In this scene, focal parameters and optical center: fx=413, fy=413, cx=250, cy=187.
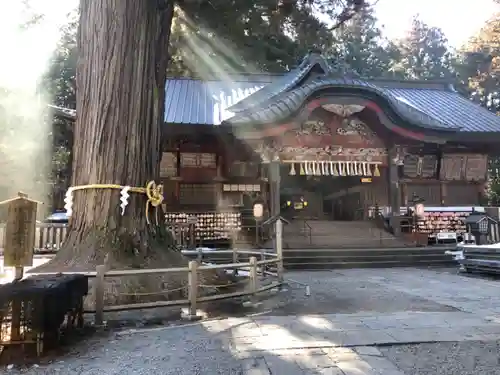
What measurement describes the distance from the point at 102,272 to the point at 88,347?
1.07m

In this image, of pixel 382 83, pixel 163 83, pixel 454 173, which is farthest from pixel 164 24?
pixel 382 83

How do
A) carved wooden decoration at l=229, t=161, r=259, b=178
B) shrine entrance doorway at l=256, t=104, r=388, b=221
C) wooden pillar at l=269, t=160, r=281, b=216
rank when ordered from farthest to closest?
carved wooden decoration at l=229, t=161, r=259, b=178 → shrine entrance doorway at l=256, t=104, r=388, b=221 → wooden pillar at l=269, t=160, r=281, b=216

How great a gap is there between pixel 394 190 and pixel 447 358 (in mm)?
11866

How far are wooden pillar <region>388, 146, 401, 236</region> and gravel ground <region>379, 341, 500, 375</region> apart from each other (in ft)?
36.2

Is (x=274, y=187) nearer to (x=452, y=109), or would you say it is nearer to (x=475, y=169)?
(x=475, y=169)

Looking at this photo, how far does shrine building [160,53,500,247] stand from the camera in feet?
46.2

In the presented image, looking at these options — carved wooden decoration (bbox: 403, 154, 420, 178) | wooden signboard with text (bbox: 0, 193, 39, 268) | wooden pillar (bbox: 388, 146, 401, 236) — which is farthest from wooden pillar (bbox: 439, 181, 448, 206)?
wooden signboard with text (bbox: 0, 193, 39, 268)

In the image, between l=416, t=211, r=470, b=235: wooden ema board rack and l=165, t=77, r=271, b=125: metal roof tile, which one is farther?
l=416, t=211, r=470, b=235: wooden ema board rack

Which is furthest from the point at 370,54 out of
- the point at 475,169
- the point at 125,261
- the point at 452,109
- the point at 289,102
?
the point at 125,261

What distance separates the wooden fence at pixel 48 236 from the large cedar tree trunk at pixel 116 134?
6.66 metres

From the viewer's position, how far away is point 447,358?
145 inches

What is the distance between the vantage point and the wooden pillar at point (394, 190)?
48.6 feet

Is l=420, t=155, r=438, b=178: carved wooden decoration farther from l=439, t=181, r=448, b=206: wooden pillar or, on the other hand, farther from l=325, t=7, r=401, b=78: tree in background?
l=325, t=7, r=401, b=78: tree in background

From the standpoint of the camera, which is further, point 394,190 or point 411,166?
point 411,166
